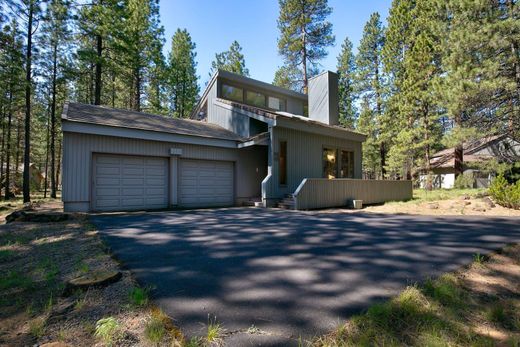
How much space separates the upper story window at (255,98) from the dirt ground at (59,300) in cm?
1269

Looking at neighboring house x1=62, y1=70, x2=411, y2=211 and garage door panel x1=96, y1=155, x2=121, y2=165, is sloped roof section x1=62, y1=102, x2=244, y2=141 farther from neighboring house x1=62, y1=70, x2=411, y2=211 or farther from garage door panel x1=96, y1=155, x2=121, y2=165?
garage door panel x1=96, y1=155, x2=121, y2=165

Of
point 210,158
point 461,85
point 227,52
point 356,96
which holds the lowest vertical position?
point 210,158

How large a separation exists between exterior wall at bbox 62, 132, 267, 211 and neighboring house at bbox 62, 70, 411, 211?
3 cm

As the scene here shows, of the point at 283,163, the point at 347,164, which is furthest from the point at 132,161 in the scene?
the point at 347,164

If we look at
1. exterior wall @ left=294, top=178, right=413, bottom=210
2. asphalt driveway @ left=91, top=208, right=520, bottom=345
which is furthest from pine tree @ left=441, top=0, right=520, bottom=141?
asphalt driveway @ left=91, top=208, right=520, bottom=345

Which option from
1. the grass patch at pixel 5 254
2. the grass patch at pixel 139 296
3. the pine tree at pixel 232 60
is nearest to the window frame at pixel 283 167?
the grass patch at pixel 5 254

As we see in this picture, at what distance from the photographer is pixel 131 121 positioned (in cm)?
1059

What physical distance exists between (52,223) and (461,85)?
1459 cm

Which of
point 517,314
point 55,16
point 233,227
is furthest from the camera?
point 55,16

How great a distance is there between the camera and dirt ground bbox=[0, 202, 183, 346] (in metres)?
1.94

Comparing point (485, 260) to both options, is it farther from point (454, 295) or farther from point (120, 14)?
point (120, 14)

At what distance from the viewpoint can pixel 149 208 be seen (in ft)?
33.2

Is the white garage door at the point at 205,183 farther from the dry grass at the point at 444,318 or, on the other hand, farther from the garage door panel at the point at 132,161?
the dry grass at the point at 444,318

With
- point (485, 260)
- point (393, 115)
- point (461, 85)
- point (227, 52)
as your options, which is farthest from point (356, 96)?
point (485, 260)
